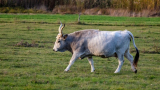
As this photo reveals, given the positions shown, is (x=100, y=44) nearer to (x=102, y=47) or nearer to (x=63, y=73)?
(x=102, y=47)

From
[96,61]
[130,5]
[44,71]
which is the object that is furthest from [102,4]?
[44,71]

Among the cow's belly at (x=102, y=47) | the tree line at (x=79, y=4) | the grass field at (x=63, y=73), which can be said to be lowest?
the tree line at (x=79, y=4)

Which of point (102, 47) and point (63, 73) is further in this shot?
point (102, 47)

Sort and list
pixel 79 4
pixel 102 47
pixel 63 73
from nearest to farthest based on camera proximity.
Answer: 1. pixel 63 73
2. pixel 102 47
3. pixel 79 4

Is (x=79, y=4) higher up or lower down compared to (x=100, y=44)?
lower down

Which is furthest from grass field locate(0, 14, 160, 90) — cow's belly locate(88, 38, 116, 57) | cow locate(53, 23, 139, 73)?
cow's belly locate(88, 38, 116, 57)

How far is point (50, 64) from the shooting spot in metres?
11.1

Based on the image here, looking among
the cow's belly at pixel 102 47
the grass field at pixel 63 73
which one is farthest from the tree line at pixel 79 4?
the cow's belly at pixel 102 47

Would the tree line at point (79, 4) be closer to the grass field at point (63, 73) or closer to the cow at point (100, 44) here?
the grass field at point (63, 73)

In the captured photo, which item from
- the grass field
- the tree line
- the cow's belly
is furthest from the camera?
the tree line

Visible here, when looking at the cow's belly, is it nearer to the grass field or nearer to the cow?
the cow

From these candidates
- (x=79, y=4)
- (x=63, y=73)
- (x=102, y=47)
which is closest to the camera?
(x=63, y=73)

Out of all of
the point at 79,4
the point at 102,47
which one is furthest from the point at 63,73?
the point at 79,4

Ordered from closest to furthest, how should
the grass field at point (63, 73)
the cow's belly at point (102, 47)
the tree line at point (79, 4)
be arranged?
the grass field at point (63, 73) < the cow's belly at point (102, 47) < the tree line at point (79, 4)
